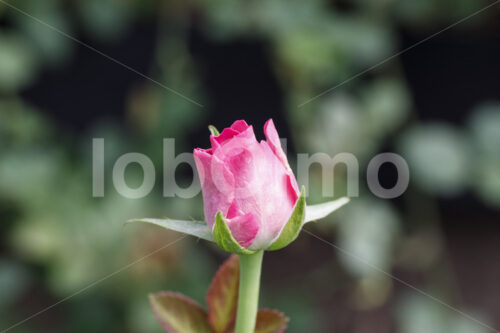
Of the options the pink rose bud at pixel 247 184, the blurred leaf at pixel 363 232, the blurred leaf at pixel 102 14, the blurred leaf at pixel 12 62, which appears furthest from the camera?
the blurred leaf at pixel 102 14

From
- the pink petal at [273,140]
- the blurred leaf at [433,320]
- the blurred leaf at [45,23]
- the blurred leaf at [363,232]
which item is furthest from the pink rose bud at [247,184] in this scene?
the blurred leaf at [45,23]

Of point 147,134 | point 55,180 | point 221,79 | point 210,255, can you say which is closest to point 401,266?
point 210,255

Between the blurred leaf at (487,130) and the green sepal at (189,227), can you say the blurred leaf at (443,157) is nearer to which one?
the blurred leaf at (487,130)

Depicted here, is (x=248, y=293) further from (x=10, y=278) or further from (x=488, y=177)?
(x=10, y=278)

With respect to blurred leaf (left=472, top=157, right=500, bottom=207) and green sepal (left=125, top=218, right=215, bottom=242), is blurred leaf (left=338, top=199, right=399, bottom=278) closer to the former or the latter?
blurred leaf (left=472, top=157, right=500, bottom=207)

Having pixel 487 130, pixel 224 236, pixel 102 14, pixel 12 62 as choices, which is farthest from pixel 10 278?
pixel 224 236

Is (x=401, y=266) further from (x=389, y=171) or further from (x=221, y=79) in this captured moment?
(x=221, y=79)
